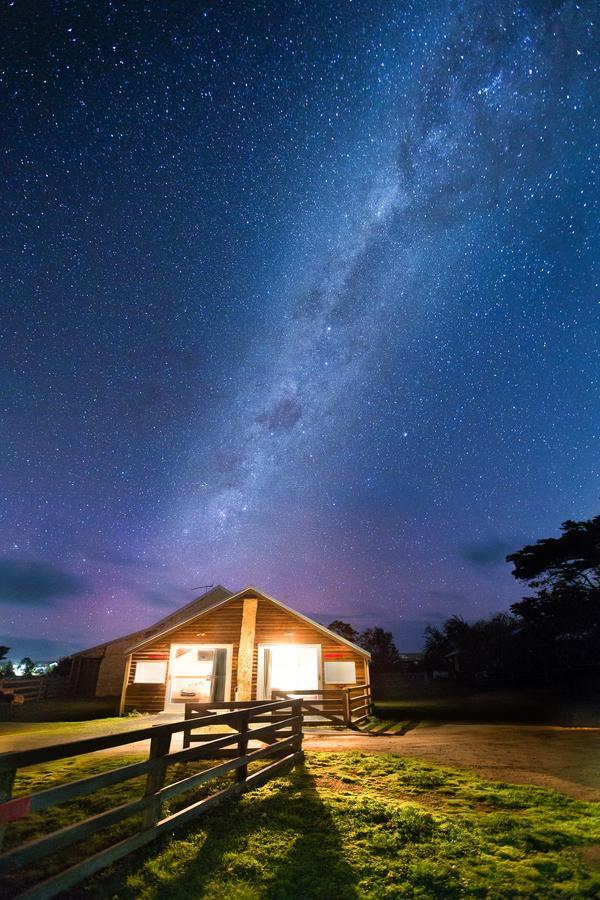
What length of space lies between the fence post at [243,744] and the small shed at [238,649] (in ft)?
42.9

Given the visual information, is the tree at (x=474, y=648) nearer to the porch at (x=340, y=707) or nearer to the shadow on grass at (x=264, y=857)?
the porch at (x=340, y=707)

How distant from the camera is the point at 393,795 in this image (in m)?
7.40

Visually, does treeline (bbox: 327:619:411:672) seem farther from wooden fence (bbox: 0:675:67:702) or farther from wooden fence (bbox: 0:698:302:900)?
wooden fence (bbox: 0:698:302:900)

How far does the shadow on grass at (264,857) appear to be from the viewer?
4.52 m

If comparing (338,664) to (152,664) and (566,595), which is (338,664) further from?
(566,595)

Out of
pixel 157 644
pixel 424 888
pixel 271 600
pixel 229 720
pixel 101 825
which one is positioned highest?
pixel 271 600

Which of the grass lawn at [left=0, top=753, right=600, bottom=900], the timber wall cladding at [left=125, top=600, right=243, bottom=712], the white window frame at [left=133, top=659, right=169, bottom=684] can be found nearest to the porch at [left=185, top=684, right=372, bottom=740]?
the timber wall cladding at [left=125, top=600, right=243, bottom=712]

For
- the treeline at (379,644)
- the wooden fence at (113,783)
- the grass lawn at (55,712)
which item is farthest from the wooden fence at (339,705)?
the treeline at (379,644)

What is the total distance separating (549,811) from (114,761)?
8454 millimetres

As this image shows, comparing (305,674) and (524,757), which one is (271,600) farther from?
(524,757)

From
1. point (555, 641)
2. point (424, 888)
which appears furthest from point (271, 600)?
point (555, 641)

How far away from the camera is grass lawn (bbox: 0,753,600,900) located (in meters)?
4.56

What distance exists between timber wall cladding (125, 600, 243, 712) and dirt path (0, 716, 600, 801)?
4.27 m

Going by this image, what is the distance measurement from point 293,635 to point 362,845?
16552 millimetres
